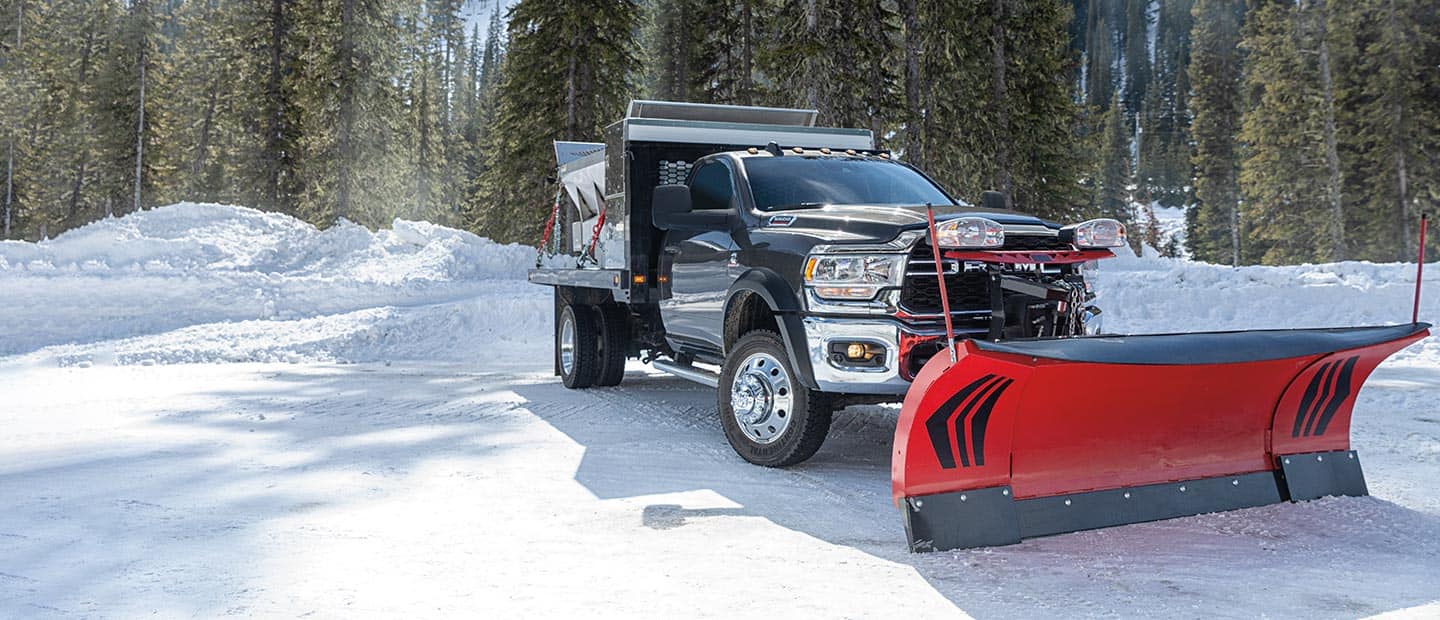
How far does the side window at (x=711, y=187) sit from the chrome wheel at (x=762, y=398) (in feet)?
4.87

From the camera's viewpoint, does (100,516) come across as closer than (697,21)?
Yes

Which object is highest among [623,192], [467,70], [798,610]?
[467,70]

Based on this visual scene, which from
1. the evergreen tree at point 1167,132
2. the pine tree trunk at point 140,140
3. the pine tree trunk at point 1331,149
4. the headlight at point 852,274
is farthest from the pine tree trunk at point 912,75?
the evergreen tree at point 1167,132

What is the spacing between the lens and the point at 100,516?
472 cm

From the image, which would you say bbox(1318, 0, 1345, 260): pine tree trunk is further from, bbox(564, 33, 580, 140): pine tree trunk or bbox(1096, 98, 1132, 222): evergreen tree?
bbox(1096, 98, 1132, 222): evergreen tree

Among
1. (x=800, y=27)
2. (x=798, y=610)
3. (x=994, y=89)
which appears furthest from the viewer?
(x=994, y=89)

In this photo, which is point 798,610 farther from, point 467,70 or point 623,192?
point 467,70

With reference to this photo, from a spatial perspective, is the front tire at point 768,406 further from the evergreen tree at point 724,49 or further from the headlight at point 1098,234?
the evergreen tree at point 724,49

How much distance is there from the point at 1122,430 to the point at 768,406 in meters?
2.09

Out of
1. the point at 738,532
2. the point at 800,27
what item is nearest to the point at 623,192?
the point at 738,532

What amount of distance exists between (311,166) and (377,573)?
115ft

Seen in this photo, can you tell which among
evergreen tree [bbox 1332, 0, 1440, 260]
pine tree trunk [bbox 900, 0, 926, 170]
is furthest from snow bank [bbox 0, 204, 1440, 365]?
evergreen tree [bbox 1332, 0, 1440, 260]

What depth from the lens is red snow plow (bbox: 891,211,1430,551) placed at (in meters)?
4.09

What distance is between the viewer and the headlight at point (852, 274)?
211 inches
